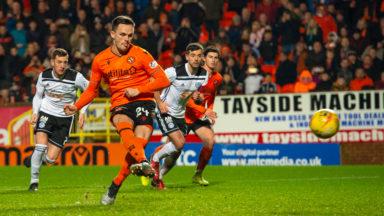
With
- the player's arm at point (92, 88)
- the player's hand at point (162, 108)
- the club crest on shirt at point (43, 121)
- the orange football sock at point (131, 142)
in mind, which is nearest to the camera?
the orange football sock at point (131, 142)

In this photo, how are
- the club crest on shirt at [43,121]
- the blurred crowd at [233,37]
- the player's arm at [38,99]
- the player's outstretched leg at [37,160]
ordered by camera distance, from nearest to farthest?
the player's outstretched leg at [37,160] → the player's arm at [38,99] → the club crest on shirt at [43,121] → the blurred crowd at [233,37]

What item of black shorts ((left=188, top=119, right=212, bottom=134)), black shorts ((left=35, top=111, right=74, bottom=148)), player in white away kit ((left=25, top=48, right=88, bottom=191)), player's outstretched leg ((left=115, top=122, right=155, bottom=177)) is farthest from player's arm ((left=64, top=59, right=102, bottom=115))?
black shorts ((left=188, top=119, right=212, bottom=134))

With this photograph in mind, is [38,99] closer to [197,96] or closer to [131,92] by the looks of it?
[197,96]

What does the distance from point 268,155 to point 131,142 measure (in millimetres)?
12023

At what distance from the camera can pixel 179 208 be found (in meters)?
10.5

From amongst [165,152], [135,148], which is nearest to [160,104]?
[135,148]

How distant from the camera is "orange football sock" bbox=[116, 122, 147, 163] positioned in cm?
1000

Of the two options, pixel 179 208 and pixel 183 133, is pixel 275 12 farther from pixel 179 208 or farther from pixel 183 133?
pixel 179 208

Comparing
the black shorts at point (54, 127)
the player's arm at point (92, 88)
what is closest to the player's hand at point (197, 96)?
the black shorts at point (54, 127)

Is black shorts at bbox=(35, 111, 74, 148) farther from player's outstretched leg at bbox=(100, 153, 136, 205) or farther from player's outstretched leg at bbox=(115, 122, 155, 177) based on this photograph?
player's outstretched leg at bbox=(115, 122, 155, 177)

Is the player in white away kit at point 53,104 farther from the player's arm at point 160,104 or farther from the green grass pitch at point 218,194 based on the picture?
the player's arm at point 160,104

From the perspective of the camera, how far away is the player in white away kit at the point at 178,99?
1416cm

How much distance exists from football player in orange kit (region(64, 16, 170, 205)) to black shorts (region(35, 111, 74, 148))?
377cm

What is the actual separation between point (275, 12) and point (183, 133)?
10408 mm
